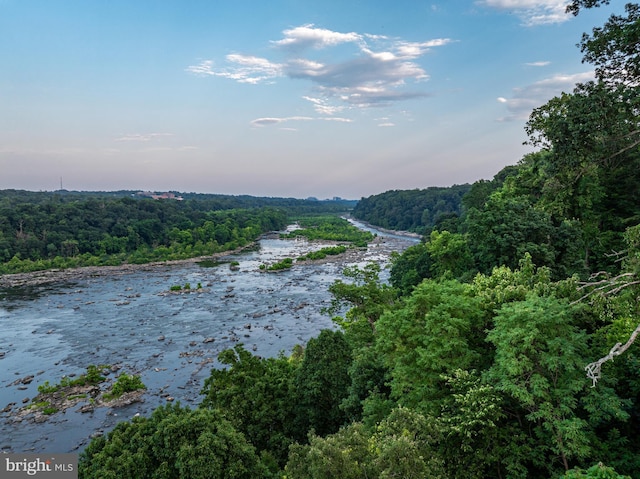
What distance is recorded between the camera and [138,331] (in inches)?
1342

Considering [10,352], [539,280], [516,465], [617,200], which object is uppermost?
[617,200]

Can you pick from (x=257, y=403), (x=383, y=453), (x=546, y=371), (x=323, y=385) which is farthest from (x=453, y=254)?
(x=383, y=453)

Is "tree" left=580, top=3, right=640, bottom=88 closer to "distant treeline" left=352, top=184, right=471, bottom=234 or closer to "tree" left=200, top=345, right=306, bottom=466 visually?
"tree" left=200, top=345, right=306, bottom=466

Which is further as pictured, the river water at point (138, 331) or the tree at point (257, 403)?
the river water at point (138, 331)

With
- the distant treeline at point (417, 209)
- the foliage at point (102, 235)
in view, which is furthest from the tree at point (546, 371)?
the distant treeline at point (417, 209)

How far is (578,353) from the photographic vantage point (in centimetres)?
939

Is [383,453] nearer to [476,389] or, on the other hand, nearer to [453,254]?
[476,389]

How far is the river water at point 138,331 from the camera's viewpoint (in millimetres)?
21453

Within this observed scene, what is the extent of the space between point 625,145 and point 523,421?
6848mm

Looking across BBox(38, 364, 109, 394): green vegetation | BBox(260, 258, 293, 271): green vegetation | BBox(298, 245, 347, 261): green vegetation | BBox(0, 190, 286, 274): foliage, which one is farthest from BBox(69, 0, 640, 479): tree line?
BBox(0, 190, 286, 274): foliage

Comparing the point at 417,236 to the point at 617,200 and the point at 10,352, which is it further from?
the point at 10,352

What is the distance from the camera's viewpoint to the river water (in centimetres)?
2145

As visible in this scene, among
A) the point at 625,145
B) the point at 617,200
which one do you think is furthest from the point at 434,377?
the point at 617,200

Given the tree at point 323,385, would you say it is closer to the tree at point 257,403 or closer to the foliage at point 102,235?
the tree at point 257,403
